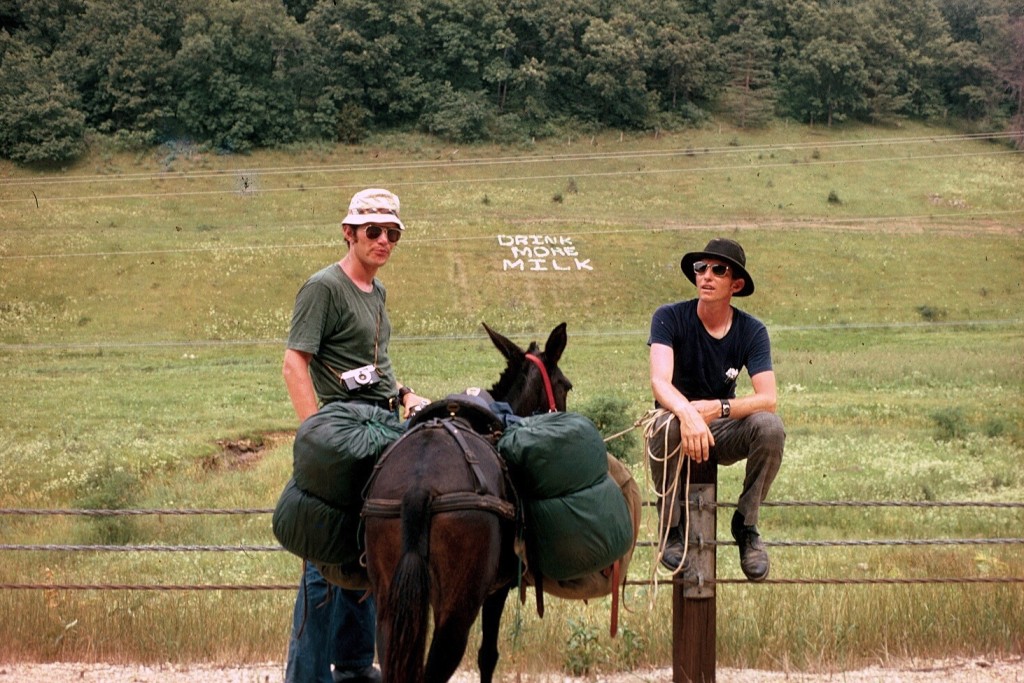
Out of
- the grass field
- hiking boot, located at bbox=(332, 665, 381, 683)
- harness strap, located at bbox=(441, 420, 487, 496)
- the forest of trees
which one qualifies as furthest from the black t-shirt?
the forest of trees

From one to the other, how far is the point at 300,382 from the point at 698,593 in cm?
210

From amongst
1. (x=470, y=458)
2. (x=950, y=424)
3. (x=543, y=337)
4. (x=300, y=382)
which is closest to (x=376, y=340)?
(x=300, y=382)

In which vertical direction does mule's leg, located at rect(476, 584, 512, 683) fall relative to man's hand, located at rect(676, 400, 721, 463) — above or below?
below

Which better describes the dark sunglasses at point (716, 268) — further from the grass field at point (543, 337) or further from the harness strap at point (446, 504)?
the grass field at point (543, 337)

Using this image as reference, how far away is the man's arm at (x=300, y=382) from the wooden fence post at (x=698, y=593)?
5.97 ft

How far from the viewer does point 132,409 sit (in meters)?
22.3

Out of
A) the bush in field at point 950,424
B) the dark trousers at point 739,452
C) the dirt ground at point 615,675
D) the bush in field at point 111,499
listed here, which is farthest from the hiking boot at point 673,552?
the bush in field at point 950,424

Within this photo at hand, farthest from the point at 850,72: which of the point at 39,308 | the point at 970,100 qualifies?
the point at 39,308

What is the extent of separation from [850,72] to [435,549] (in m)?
69.2

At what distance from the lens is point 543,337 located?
1256 inches

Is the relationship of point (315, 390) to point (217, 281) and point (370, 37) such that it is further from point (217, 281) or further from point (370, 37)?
point (370, 37)

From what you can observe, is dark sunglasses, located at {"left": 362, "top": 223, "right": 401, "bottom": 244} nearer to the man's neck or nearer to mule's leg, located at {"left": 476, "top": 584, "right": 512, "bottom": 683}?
the man's neck

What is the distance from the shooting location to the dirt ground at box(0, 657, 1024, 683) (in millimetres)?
5578

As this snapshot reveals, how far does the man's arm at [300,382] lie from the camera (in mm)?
4547
